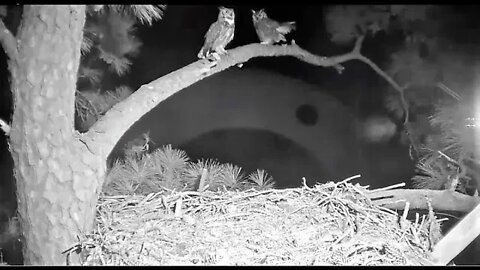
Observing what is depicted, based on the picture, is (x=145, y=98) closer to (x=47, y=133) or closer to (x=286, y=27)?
(x=47, y=133)

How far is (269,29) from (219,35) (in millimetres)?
367

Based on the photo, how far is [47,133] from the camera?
1.18m

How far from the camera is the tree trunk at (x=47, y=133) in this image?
1176mm

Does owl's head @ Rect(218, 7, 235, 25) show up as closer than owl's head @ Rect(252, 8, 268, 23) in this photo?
Yes

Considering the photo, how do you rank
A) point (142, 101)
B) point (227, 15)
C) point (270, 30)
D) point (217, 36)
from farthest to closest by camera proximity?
point (270, 30) → point (227, 15) → point (217, 36) → point (142, 101)

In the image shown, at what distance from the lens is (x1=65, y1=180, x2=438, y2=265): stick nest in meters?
1.12

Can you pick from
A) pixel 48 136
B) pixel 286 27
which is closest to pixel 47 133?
pixel 48 136

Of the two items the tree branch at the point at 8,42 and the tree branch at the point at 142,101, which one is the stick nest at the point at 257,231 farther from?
the tree branch at the point at 8,42

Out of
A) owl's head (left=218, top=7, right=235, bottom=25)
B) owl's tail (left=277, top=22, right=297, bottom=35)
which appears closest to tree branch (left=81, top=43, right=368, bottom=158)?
owl's head (left=218, top=7, right=235, bottom=25)

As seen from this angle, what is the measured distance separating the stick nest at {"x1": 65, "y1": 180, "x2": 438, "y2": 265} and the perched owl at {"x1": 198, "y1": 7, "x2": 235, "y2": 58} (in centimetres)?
57

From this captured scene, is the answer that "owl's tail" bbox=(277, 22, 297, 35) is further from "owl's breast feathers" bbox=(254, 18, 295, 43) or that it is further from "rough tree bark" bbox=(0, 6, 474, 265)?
"rough tree bark" bbox=(0, 6, 474, 265)

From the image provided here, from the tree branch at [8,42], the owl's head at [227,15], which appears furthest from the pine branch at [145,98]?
the tree branch at [8,42]

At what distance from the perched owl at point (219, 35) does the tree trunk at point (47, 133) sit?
57cm

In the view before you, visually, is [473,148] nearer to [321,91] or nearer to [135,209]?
[321,91]
